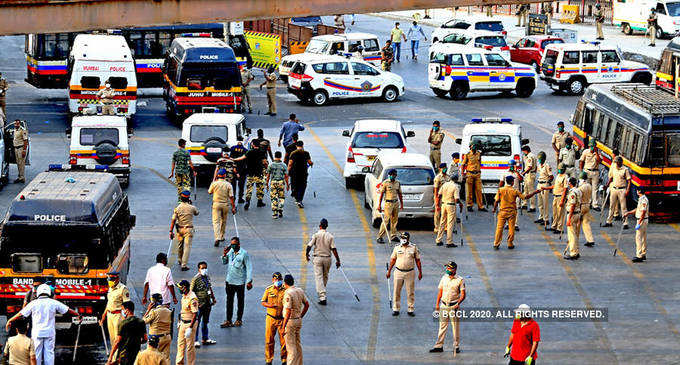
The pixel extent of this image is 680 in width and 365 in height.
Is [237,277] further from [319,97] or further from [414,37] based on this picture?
[414,37]

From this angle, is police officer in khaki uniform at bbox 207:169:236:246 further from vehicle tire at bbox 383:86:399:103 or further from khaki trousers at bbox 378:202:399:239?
vehicle tire at bbox 383:86:399:103

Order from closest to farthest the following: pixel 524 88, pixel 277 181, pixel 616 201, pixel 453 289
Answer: pixel 453 289 → pixel 616 201 → pixel 277 181 → pixel 524 88

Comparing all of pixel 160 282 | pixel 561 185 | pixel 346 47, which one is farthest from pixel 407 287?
pixel 346 47

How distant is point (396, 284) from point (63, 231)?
533 cm

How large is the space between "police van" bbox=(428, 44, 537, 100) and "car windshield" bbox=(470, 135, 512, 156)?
Result: 1517 centimetres

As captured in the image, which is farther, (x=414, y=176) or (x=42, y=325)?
(x=414, y=176)

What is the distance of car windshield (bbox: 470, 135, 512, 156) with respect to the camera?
91.9 ft

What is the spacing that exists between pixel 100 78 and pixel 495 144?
558 inches

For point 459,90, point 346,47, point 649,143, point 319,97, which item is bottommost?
point 319,97

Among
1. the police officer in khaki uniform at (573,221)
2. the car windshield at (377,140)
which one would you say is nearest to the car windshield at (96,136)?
the car windshield at (377,140)

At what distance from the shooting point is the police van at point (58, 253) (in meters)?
18.1

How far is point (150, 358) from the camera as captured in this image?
49.8 ft

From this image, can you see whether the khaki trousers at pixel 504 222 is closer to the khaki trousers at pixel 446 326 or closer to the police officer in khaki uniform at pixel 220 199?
the police officer in khaki uniform at pixel 220 199

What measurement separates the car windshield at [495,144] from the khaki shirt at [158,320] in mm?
12772
